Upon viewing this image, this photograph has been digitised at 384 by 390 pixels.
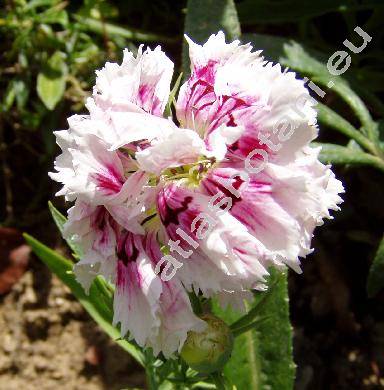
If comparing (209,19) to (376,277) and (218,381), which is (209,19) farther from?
(218,381)

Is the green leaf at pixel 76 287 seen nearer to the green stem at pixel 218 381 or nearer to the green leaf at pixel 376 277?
the green stem at pixel 218 381

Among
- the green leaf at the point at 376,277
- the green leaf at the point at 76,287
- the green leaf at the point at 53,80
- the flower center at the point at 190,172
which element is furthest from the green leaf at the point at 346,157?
the green leaf at the point at 53,80

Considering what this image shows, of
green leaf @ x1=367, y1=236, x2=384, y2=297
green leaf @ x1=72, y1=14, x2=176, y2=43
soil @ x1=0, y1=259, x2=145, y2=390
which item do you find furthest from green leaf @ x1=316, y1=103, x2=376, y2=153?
soil @ x1=0, y1=259, x2=145, y2=390

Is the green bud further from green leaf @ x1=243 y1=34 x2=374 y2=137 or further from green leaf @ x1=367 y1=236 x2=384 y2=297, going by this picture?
green leaf @ x1=243 y1=34 x2=374 y2=137

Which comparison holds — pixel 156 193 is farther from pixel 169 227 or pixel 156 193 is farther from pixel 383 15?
pixel 383 15

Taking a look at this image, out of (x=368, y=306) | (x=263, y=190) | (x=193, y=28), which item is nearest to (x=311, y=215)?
(x=263, y=190)

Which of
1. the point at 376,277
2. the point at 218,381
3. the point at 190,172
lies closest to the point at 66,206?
the point at 376,277
